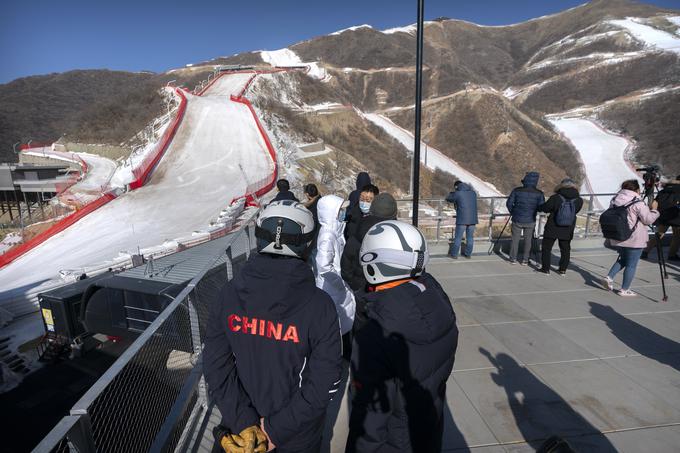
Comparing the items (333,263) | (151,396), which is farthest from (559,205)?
(151,396)

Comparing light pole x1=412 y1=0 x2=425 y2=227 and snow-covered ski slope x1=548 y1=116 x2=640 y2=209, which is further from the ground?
light pole x1=412 y1=0 x2=425 y2=227

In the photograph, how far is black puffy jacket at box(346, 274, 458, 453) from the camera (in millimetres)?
1876

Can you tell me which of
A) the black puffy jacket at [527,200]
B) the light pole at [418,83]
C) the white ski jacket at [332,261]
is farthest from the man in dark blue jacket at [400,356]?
the black puffy jacket at [527,200]

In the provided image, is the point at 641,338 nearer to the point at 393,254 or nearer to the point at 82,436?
the point at 393,254

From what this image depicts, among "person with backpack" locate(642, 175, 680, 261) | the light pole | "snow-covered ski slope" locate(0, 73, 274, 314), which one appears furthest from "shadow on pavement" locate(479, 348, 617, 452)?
"snow-covered ski slope" locate(0, 73, 274, 314)

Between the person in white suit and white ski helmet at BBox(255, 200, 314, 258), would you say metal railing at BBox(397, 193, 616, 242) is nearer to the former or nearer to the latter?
the person in white suit

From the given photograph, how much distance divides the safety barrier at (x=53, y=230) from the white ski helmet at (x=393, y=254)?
19488 mm

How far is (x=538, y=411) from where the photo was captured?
3578 mm

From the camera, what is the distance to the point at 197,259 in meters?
6.69

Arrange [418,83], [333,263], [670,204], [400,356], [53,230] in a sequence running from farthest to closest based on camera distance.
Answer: [53,230], [670,204], [418,83], [333,263], [400,356]

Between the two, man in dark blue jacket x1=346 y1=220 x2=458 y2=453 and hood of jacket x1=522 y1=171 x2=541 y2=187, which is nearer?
man in dark blue jacket x1=346 y1=220 x2=458 y2=453

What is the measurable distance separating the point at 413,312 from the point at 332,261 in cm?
262

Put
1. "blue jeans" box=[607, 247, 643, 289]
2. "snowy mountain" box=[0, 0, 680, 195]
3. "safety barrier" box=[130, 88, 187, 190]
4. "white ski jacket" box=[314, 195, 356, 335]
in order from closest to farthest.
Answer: "white ski jacket" box=[314, 195, 356, 335] → "blue jeans" box=[607, 247, 643, 289] → "safety barrier" box=[130, 88, 187, 190] → "snowy mountain" box=[0, 0, 680, 195]

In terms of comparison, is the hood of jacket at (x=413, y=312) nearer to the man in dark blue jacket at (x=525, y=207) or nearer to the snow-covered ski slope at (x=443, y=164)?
the man in dark blue jacket at (x=525, y=207)
